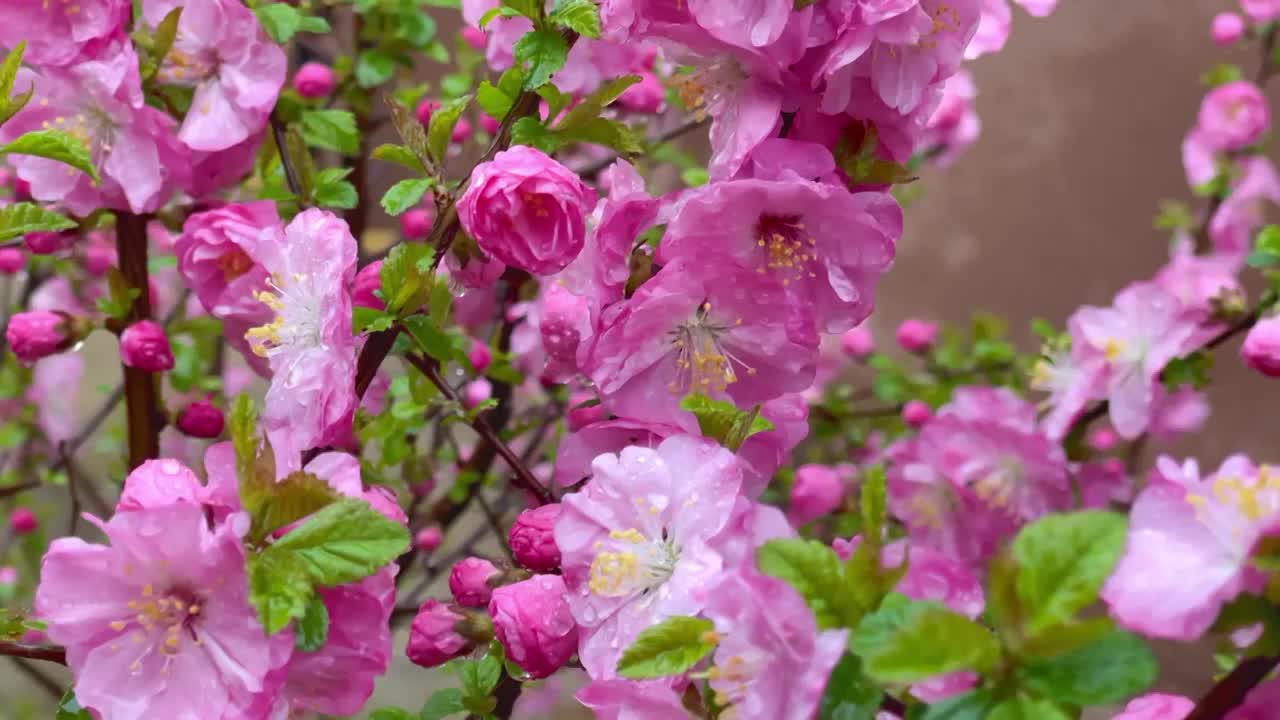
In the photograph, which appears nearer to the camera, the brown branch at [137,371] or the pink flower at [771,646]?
the pink flower at [771,646]

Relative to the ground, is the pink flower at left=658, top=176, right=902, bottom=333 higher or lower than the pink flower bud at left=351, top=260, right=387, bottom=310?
higher

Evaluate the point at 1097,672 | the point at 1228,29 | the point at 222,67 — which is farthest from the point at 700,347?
the point at 1228,29

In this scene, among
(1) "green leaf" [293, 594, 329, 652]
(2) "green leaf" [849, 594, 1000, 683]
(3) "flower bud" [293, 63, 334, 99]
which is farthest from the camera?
(3) "flower bud" [293, 63, 334, 99]

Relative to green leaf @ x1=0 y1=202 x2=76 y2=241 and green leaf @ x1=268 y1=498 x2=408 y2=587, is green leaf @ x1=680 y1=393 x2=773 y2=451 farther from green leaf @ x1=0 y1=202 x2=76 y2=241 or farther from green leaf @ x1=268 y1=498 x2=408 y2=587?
green leaf @ x1=0 y1=202 x2=76 y2=241

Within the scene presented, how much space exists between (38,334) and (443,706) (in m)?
0.40

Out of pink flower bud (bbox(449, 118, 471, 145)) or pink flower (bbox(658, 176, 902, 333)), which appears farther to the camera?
pink flower bud (bbox(449, 118, 471, 145))

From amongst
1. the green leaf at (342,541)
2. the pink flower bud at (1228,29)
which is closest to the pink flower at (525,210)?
the green leaf at (342,541)

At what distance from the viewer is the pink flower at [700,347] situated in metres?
0.54

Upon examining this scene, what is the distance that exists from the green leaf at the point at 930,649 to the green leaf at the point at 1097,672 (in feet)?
0.05

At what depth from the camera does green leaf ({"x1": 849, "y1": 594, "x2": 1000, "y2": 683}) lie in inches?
12.4

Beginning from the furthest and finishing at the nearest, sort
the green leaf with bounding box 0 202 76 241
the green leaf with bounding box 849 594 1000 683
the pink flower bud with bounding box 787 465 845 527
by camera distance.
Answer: the pink flower bud with bounding box 787 465 845 527 < the green leaf with bounding box 0 202 76 241 < the green leaf with bounding box 849 594 1000 683

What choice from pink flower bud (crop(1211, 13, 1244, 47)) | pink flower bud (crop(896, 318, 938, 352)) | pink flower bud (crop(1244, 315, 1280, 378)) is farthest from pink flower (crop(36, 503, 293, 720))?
pink flower bud (crop(1211, 13, 1244, 47))

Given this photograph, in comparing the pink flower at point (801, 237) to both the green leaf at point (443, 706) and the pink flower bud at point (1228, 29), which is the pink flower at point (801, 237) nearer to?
the green leaf at point (443, 706)

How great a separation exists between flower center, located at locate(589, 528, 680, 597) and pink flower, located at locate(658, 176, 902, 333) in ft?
0.46
